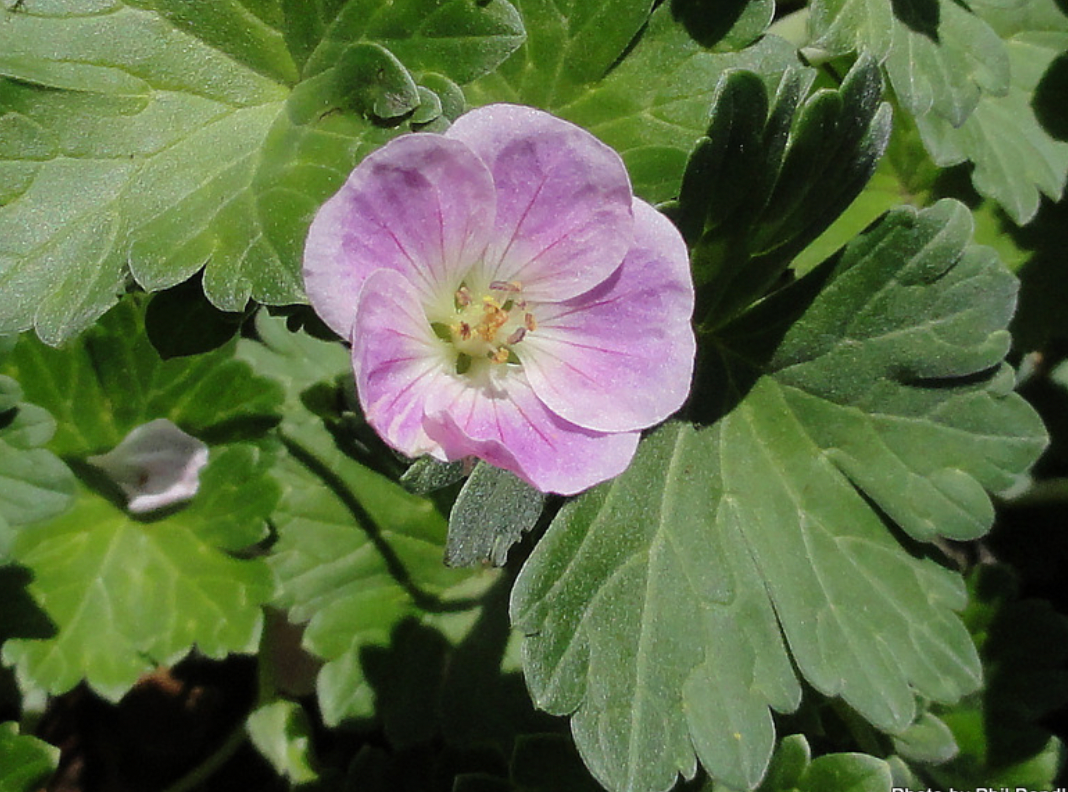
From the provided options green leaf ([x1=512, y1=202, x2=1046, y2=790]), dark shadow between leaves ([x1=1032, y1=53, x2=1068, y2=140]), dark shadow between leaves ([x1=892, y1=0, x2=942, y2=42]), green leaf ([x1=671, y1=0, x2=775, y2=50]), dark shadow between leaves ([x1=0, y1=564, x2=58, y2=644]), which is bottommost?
dark shadow between leaves ([x1=0, y1=564, x2=58, y2=644])

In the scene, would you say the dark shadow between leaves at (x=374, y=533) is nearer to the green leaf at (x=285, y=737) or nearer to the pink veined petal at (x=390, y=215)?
the green leaf at (x=285, y=737)

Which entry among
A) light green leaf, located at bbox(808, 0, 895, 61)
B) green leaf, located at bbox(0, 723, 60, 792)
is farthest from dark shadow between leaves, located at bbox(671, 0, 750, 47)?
green leaf, located at bbox(0, 723, 60, 792)

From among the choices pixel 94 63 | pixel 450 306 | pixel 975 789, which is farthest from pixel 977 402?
pixel 94 63

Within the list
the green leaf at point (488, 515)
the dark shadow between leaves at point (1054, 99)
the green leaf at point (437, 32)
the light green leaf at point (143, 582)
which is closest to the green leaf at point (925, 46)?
the dark shadow between leaves at point (1054, 99)

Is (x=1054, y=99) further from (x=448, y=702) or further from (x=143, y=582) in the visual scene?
(x=143, y=582)

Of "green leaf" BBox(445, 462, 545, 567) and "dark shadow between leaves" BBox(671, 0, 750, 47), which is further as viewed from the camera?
"dark shadow between leaves" BBox(671, 0, 750, 47)

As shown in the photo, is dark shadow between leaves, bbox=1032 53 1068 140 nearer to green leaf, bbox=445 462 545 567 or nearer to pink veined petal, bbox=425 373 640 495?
pink veined petal, bbox=425 373 640 495

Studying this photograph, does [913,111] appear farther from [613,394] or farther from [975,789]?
[975,789]
